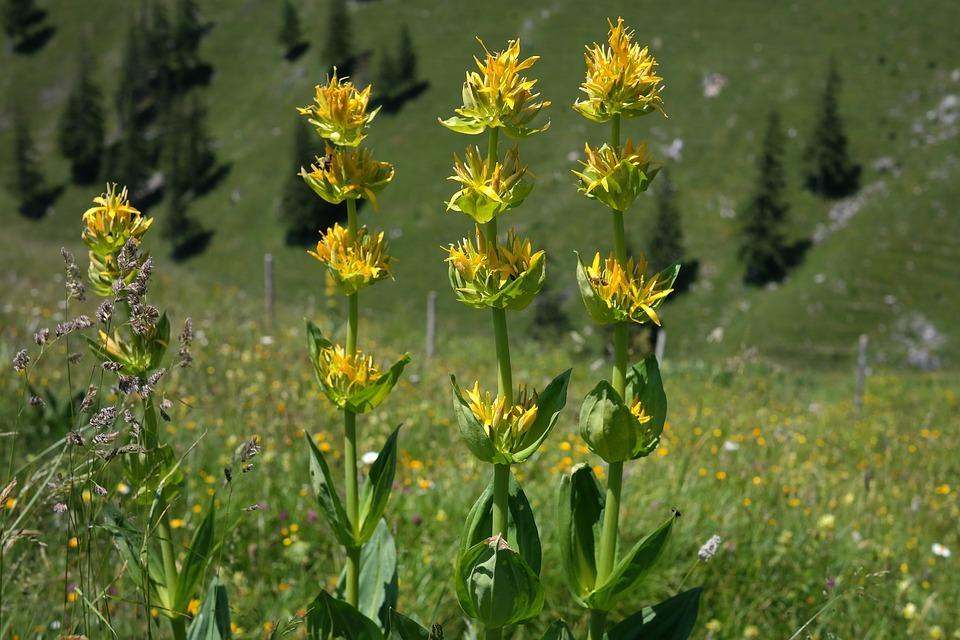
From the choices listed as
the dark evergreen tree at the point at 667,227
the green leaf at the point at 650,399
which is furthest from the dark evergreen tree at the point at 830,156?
the green leaf at the point at 650,399

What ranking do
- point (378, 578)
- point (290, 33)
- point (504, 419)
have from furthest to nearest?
point (290, 33)
point (378, 578)
point (504, 419)

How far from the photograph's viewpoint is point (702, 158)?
227ft

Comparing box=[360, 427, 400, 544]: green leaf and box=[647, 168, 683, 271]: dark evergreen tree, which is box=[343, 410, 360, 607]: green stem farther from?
box=[647, 168, 683, 271]: dark evergreen tree

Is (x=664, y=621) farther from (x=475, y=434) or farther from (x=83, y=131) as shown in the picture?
(x=83, y=131)

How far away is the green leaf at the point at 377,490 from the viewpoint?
2283 millimetres

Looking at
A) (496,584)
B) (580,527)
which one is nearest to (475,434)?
(496,584)

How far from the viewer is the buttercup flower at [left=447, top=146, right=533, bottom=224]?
189 cm

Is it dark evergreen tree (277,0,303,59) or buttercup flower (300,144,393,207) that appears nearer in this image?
buttercup flower (300,144,393,207)

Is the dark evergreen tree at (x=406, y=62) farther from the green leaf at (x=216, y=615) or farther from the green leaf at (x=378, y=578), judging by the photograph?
the green leaf at (x=216, y=615)

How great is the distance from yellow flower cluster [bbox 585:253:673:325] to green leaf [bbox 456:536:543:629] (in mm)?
619

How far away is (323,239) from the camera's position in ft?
7.61

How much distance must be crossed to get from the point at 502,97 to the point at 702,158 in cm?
7154

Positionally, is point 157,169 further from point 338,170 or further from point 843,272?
point 338,170

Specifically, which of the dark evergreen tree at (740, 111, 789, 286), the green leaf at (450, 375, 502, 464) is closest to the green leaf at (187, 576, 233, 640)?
the green leaf at (450, 375, 502, 464)
